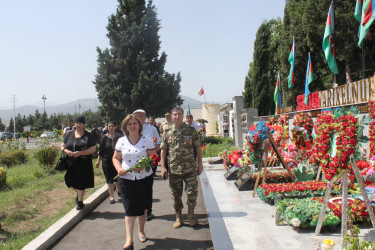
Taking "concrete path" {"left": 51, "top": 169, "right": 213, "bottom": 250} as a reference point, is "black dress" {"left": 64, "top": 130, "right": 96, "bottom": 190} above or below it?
above

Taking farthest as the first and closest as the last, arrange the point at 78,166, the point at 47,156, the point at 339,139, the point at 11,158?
the point at 11,158, the point at 47,156, the point at 78,166, the point at 339,139

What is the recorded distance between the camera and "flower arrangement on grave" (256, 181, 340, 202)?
6098 millimetres

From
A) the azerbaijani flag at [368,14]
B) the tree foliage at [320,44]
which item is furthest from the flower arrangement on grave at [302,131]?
the tree foliage at [320,44]

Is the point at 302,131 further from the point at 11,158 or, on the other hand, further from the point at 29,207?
the point at 11,158

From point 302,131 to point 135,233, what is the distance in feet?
14.2

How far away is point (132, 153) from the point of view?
190 inches

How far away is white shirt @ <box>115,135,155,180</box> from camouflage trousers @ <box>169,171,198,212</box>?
2.37ft

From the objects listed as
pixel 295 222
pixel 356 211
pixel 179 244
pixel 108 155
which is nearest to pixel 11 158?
pixel 108 155

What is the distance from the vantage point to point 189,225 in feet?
18.5

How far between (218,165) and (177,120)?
7708mm

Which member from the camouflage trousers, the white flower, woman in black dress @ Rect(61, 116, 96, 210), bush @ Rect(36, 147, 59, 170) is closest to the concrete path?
the camouflage trousers

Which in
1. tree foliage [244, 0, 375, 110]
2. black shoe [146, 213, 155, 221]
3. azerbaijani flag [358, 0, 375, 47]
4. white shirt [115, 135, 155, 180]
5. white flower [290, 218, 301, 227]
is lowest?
black shoe [146, 213, 155, 221]

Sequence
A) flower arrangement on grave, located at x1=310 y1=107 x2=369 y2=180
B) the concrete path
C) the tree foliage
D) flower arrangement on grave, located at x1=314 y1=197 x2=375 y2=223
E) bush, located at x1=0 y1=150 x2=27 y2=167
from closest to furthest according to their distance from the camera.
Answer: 1. flower arrangement on grave, located at x1=310 y1=107 x2=369 y2=180
2. flower arrangement on grave, located at x1=314 y1=197 x2=375 y2=223
3. the concrete path
4. bush, located at x1=0 y1=150 x2=27 y2=167
5. the tree foliage

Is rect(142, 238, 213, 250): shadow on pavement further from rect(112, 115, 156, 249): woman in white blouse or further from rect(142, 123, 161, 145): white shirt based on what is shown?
rect(142, 123, 161, 145): white shirt
